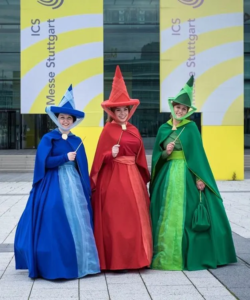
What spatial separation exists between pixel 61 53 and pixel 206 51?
4219mm

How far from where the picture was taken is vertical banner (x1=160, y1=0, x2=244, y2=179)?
13.7 m

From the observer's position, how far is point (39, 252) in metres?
4.45

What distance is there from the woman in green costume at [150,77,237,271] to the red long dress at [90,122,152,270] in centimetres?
15

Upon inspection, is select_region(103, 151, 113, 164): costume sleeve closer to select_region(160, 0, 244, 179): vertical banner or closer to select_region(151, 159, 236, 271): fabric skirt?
select_region(151, 159, 236, 271): fabric skirt

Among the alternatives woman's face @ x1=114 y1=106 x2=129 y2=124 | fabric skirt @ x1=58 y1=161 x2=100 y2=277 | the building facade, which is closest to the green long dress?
woman's face @ x1=114 y1=106 x2=129 y2=124

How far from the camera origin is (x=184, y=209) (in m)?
4.96

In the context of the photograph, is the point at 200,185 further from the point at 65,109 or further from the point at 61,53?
the point at 61,53

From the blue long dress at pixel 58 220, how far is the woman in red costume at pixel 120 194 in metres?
0.15

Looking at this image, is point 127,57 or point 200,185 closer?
point 200,185

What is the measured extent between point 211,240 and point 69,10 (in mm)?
10414

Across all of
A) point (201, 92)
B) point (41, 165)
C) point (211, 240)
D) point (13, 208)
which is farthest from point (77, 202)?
point (201, 92)

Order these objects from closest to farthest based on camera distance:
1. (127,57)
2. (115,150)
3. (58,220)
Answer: (58,220) → (115,150) → (127,57)

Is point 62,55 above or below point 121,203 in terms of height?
above

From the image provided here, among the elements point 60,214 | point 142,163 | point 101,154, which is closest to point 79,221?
point 60,214
